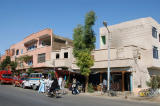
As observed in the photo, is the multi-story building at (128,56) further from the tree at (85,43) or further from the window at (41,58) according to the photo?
the tree at (85,43)

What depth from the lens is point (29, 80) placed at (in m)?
26.6

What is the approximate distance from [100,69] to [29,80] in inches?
397

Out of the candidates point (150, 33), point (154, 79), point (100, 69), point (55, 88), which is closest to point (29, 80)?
point (100, 69)

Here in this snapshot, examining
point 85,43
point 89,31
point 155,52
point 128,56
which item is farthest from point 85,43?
point 155,52

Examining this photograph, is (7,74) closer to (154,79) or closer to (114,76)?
(114,76)

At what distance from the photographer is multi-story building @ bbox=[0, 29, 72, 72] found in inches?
1491

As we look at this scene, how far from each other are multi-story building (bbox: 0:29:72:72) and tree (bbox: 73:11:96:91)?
12362mm

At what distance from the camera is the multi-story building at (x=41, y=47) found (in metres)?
37.9

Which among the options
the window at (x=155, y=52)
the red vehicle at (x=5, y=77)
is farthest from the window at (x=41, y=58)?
the window at (x=155, y=52)

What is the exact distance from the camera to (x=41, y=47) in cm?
3966

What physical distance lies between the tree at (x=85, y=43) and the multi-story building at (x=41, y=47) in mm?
12362

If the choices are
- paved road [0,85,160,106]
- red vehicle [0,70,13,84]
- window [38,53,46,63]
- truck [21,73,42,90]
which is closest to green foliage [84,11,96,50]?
truck [21,73,42,90]

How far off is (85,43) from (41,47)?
17692 millimetres

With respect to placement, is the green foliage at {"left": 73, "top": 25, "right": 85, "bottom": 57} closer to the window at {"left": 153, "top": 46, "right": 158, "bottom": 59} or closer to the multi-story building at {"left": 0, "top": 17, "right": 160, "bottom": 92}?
the multi-story building at {"left": 0, "top": 17, "right": 160, "bottom": 92}
